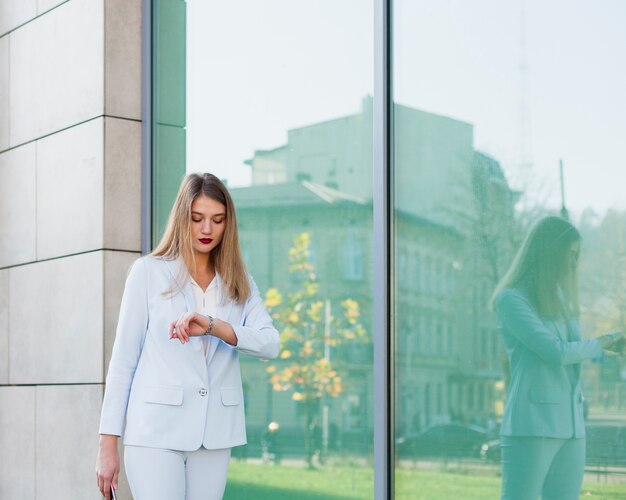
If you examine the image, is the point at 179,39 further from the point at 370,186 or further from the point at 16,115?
the point at 370,186

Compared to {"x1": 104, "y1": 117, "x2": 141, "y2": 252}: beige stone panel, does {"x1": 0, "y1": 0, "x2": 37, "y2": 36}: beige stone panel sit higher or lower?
higher

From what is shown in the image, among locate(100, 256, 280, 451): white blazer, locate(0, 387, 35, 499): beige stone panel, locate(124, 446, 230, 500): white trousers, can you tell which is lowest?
locate(0, 387, 35, 499): beige stone panel

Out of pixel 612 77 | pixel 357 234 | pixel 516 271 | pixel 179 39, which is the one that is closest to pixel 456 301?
pixel 516 271

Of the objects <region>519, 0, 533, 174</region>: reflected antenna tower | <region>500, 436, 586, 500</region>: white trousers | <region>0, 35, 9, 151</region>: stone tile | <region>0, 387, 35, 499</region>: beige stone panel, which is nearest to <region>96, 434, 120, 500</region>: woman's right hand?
<region>500, 436, 586, 500</region>: white trousers

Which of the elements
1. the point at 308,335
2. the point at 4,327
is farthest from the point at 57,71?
the point at 308,335

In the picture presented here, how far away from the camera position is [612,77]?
418cm

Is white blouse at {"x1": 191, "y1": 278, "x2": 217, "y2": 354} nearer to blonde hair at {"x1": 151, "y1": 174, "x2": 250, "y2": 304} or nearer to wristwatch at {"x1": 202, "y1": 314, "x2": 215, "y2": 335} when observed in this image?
blonde hair at {"x1": 151, "y1": 174, "x2": 250, "y2": 304}

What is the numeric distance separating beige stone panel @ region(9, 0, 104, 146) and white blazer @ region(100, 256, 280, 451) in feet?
8.92

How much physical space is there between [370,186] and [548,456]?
4.90 ft

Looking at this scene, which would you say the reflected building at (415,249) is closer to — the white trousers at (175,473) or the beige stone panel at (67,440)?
the white trousers at (175,473)

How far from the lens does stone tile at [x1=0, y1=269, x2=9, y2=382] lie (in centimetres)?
729

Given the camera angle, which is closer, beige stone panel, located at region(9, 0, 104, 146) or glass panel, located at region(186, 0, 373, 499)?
glass panel, located at region(186, 0, 373, 499)

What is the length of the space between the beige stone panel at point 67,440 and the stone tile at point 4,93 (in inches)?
68.6

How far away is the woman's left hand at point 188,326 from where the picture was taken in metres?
3.69
